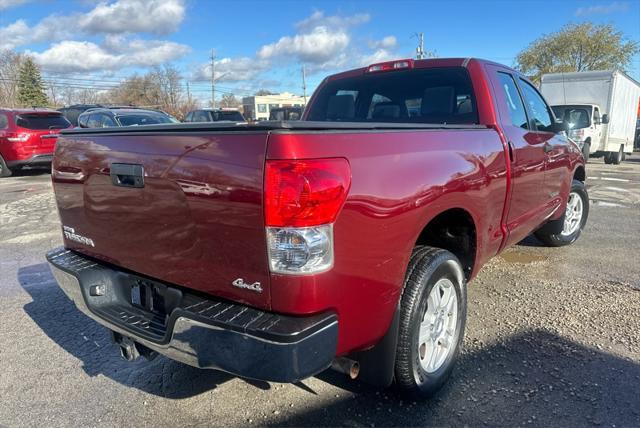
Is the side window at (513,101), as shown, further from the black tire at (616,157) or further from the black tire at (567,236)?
the black tire at (616,157)

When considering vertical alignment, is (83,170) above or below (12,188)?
above

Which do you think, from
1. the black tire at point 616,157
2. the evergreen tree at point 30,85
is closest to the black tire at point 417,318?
the black tire at point 616,157

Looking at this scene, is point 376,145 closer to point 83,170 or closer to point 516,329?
point 83,170

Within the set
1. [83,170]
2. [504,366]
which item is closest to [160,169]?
[83,170]

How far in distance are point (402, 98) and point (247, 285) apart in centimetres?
251

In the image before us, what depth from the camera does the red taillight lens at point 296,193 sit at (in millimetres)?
1734

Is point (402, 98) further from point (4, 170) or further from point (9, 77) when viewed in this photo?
point (9, 77)

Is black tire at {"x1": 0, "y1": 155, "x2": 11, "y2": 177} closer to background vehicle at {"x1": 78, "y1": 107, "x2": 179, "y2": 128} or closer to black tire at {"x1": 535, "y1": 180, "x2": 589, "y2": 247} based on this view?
background vehicle at {"x1": 78, "y1": 107, "x2": 179, "y2": 128}

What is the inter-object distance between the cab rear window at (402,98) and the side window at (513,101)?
0.43 meters

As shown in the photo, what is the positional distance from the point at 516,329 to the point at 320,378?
1.55 m

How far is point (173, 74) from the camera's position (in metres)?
71.1

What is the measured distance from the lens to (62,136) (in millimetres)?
Answer: 2768

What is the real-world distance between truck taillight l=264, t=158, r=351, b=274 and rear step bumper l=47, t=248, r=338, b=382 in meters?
0.23

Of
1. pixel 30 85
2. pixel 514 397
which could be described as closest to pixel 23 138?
pixel 514 397
